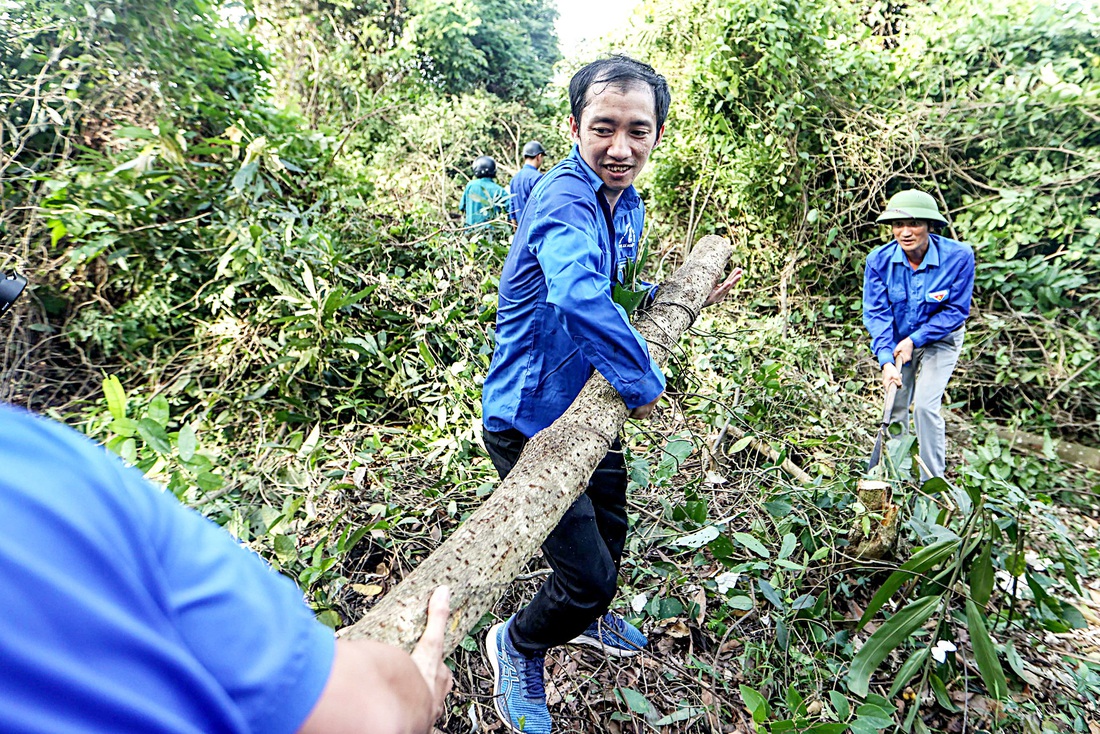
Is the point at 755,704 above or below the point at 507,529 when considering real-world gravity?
below

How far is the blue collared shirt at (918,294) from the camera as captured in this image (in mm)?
3953

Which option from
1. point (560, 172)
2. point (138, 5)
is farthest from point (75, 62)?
point (560, 172)

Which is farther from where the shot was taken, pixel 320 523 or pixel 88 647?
pixel 320 523

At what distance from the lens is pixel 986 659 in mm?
1999

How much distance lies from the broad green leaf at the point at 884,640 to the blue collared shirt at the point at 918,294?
248 cm

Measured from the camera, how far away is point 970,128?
5.30 metres

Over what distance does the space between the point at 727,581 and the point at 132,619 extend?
2.50 m

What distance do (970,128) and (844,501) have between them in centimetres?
Answer: 428

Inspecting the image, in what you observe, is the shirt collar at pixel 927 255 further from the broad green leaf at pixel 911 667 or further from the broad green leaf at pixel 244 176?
the broad green leaf at pixel 244 176

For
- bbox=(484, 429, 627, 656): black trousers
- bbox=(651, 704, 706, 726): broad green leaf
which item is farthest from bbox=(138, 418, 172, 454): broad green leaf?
bbox=(651, 704, 706, 726): broad green leaf

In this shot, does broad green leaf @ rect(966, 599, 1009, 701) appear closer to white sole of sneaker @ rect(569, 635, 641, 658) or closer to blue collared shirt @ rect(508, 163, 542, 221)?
white sole of sneaker @ rect(569, 635, 641, 658)

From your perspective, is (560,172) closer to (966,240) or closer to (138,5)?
(138,5)

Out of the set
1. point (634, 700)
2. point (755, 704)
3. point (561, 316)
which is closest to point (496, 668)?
point (634, 700)

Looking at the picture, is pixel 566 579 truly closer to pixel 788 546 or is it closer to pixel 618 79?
pixel 788 546
